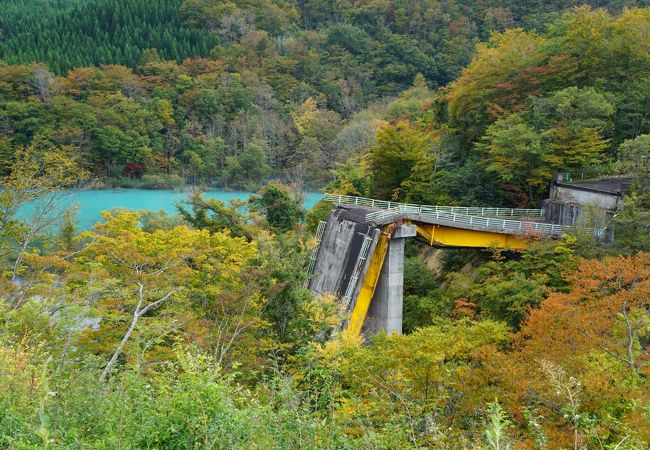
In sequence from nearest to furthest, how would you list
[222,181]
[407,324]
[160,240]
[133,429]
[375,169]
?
[133,429], [160,240], [407,324], [375,169], [222,181]

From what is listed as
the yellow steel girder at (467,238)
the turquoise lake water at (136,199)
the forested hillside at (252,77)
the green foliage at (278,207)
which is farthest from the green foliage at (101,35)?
the yellow steel girder at (467,238)

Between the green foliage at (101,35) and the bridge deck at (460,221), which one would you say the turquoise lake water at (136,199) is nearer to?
the green foliage at (101,35)

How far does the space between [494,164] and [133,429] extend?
16084 millimetres

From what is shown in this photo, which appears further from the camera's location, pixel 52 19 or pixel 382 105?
pixel 52 19

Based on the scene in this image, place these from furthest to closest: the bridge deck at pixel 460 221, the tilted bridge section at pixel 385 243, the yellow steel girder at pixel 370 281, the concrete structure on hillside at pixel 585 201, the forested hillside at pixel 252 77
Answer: the forested hillside at pixel 252 77, the bridge deck at pixel 460 221, the yellow steel girder at pixel 370 281, the tilted bridge section at pixel 385 243, the concrete structure on hillside at pixel 585 201

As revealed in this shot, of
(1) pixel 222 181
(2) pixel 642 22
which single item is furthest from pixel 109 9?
(2) pixel 642 22

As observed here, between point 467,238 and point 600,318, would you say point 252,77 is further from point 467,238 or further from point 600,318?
point 600,318

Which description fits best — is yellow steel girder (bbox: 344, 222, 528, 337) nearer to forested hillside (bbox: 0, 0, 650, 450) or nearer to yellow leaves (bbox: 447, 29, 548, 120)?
forested hillside (bbox: 0, 0, 650, 450)

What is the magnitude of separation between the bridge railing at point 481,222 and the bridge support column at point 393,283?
57cm

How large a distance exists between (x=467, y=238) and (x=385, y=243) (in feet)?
9.36

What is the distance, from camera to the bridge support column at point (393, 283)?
1609cm

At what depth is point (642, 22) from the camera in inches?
892

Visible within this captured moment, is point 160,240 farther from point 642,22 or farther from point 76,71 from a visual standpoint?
point 76,71

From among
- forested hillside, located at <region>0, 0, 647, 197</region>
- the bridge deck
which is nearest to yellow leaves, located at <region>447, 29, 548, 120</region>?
forested hillside, located at <region>0, 0, 647, 197</region>
